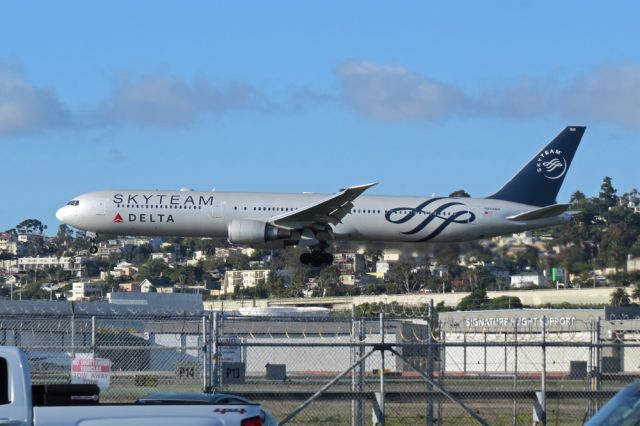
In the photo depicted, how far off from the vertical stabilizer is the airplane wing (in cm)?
657

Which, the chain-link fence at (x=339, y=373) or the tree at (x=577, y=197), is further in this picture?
the tree at (x=577, y=197)

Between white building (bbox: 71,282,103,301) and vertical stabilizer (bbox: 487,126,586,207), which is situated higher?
vertical stabilizer (bbox: 487,126,586,207)

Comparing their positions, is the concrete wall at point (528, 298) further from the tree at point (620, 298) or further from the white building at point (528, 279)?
the white building at point (528, 279)

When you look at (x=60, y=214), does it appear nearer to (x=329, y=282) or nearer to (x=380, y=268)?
(x=329, y=282)

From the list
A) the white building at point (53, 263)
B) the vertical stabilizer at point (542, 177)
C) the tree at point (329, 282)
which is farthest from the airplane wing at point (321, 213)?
the white building at point (53, 263)

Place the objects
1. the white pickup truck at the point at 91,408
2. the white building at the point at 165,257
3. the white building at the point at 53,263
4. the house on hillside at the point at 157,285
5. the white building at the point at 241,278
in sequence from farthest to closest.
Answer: the white building at the point at 165,257, the white building at the point at 53,263, the white building at the point at 241,278, the house on hillside at the point at 157,285, the white pickup truck at the point at 91,408

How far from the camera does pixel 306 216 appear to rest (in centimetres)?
4325

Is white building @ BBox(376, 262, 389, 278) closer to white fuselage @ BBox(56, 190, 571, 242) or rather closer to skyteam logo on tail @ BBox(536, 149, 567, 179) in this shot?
skyteam logo on tail @ BBox(536, 149, 567, 179)

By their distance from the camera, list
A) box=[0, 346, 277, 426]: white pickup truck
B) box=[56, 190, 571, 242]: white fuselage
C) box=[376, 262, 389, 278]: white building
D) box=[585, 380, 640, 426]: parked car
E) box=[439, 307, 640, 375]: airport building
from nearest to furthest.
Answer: box=[585, 380, 640, 426]: parked car, box=[0, 346, 277, 426]: white pickup truck, box=[439, 307, 640, 375]: airport building, box=[56, 190, 571, 242]: white fuselage, box=[376, 262, 389, 278]: white building

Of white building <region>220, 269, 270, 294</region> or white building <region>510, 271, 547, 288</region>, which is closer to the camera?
white building <region>510, 271, 547, 288</region>

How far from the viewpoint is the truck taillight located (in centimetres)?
1179

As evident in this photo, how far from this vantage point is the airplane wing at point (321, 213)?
42.3 m

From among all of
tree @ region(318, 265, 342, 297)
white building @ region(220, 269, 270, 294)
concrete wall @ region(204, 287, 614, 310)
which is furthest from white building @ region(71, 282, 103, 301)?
concrete wall @ region(204, 287, 614, 310)

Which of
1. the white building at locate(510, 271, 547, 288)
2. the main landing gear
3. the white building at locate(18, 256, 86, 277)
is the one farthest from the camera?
the white building at locate(18, 256, 86, 277)
